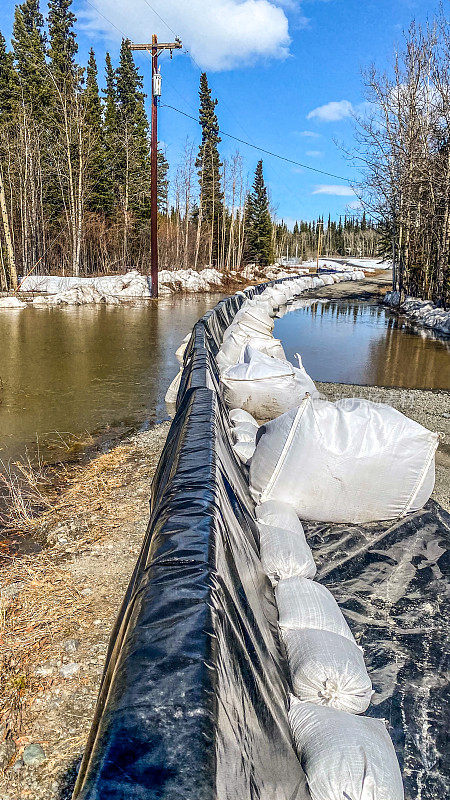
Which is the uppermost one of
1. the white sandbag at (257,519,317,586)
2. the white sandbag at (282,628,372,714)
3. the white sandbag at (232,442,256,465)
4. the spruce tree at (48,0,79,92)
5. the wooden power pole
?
the spruce tree at (48,0,79,92)

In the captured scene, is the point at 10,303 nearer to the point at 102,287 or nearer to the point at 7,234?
the point at 7,234

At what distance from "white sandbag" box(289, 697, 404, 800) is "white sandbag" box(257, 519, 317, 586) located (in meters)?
0.69

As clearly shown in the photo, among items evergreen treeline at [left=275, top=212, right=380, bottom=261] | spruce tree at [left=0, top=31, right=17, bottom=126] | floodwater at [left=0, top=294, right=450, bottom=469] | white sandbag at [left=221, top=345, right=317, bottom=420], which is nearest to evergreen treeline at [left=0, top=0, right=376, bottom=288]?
spruce tree at [left=0, top=31, right=17, bottom=126]

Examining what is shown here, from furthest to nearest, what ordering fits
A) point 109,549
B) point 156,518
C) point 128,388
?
point 128,388, point 109,549, point 156,518

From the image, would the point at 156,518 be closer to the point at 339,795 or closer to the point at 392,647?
the point at 339,795

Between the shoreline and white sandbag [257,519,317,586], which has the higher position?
white sandbag [257,519,317,586]

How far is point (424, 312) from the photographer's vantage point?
1523cm

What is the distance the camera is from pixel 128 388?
259 inches

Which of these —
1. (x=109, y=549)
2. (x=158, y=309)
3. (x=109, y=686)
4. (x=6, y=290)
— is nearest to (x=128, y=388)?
(x=109, y=549)

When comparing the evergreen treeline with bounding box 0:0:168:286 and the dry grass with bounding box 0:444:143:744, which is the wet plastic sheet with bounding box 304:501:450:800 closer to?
the dry grass with bounding box 0:444:143:744

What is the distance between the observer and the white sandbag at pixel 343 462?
2713 mm

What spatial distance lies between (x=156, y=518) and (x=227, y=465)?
655 mm

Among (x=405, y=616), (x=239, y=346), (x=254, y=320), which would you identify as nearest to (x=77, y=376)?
(x=239, y=346)

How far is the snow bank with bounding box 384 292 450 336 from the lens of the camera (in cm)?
1295
